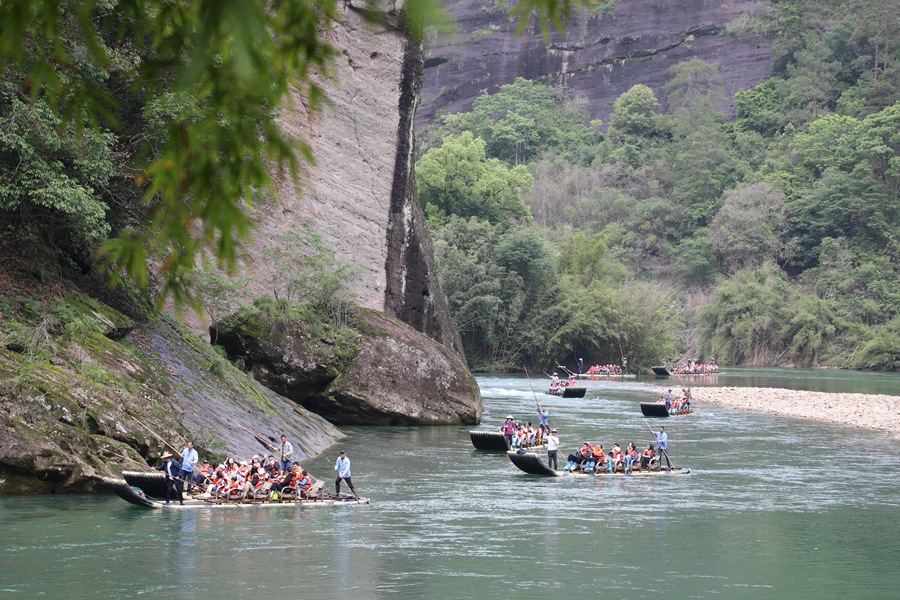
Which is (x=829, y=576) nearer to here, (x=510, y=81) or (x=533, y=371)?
(x=533, y=371)

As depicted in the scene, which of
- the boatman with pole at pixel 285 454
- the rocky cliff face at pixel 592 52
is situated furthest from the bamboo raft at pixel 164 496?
the rocky cliff face at pixel 592 52

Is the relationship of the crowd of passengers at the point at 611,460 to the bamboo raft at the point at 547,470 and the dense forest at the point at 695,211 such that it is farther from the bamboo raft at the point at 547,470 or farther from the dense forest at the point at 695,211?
the dense forest at the point at 695,211

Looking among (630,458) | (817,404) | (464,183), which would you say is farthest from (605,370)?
(630,458)

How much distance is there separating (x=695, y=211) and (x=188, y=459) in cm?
8936

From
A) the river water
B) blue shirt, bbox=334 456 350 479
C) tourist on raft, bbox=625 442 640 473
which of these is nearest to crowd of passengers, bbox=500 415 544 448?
the river water

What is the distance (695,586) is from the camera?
15.8 meters

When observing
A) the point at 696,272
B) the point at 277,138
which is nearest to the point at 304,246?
the point at 277,138

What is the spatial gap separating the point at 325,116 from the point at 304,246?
719 cm

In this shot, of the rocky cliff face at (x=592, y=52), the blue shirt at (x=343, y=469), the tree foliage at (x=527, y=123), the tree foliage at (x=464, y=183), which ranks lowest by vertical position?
→ the blue shirt at (x=343, y=469)

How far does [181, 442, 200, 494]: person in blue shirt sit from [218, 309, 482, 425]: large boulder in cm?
1266

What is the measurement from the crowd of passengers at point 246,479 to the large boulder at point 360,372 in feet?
39.4

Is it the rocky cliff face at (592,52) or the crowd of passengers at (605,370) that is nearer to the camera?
the crowd of passengers at (605,370)

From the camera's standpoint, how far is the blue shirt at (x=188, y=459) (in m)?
21.5

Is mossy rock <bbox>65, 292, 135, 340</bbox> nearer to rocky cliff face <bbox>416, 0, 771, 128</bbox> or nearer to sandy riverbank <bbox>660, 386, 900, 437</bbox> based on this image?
sandy riverbank <bbox>660, 386, 900, 437</bbox>
